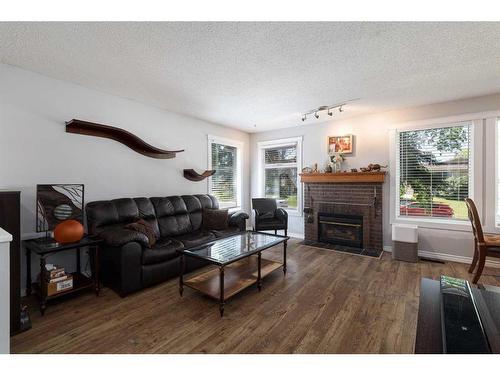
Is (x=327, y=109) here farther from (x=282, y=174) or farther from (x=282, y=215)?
(x=282, y=215)

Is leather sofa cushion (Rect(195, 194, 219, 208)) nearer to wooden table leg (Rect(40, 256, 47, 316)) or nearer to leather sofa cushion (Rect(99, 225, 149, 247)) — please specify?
leather sofa cushion (Rect(99, 225, 149, 247))

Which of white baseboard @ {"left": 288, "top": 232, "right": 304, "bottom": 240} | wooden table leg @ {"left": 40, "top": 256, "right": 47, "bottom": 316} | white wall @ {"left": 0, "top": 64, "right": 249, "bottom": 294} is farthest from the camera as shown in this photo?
white baseboard @ {"left": 288, "top": 232, "right": 304, "bottom": 240}

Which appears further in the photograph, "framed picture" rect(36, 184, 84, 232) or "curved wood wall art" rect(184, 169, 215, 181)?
"curved wood wall art" rect(184, 169, 215, 181)

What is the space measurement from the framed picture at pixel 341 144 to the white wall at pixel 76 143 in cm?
279

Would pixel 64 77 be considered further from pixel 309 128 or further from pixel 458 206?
pixel 458 206

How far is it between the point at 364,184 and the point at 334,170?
60 centimetres

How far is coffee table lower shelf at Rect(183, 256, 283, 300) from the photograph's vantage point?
91.4 inches

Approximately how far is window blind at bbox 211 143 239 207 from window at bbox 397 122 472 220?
3.30 m

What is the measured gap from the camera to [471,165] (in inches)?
A: 137

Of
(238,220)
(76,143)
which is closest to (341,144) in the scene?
(238,220)

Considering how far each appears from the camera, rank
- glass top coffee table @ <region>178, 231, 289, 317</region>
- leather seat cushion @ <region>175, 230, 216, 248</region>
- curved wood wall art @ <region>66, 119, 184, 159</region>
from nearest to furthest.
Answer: glass top coffee table @ <region>178, 231, 289, 317</region>
curved wood wall art @ <region>66, 119, 184, 159</region>
leather seat cushion @ <region>175, 230, 216, 248</region>

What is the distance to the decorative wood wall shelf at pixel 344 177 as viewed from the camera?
407cm

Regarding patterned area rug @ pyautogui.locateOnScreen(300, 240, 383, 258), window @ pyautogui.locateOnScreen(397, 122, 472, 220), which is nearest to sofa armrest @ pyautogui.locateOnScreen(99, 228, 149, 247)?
patterned area rug @ pyautogui.locateOnScreen(300, 240, 383, 258)

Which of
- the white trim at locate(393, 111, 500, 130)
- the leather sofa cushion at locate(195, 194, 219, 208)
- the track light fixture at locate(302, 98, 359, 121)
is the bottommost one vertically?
the leather sofa cushion at locate(195, 194, 219, 208)
